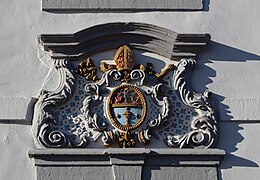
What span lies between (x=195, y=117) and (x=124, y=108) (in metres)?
0.62

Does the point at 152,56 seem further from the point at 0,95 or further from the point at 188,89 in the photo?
the point at 0,95

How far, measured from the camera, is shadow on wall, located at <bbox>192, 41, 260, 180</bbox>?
11734 mm

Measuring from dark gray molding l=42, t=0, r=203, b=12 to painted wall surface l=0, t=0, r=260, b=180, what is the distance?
46 mm

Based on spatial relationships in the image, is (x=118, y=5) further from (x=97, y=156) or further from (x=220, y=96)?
(x=97, y=156)

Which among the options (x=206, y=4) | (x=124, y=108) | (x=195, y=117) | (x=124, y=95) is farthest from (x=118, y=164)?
(x=206, y=4)

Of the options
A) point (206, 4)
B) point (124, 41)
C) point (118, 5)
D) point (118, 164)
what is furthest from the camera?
point (206, 4)

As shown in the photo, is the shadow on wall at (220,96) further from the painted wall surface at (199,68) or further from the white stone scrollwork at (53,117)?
the white stone scrollwork at (53,117)

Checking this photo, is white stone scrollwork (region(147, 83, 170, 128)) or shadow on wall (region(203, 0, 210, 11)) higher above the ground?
shadow on wall (region(203, 0, 210, 11))

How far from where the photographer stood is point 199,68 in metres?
12.0

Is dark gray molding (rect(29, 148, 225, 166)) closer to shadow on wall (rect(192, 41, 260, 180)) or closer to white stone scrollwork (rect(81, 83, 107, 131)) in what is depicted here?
white stone scrollwork (rect(81, 83, 107, 131))

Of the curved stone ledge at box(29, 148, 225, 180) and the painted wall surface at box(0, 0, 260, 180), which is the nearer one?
the curved stone ledge at box(29, 148, 225, 180)

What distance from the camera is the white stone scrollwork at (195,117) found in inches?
462

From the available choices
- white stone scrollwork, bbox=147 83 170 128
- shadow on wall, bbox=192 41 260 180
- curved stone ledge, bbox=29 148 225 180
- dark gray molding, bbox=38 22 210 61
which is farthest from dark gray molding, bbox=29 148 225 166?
dark gray molding, bbox=38 22 210 61

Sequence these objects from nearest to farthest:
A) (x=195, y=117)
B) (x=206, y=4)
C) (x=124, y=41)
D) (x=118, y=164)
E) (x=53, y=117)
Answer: (x=118, y=164)
(x=53, y=117)
(x=195, y=117)
(x=124, y=41)
(x=206, y=4)
